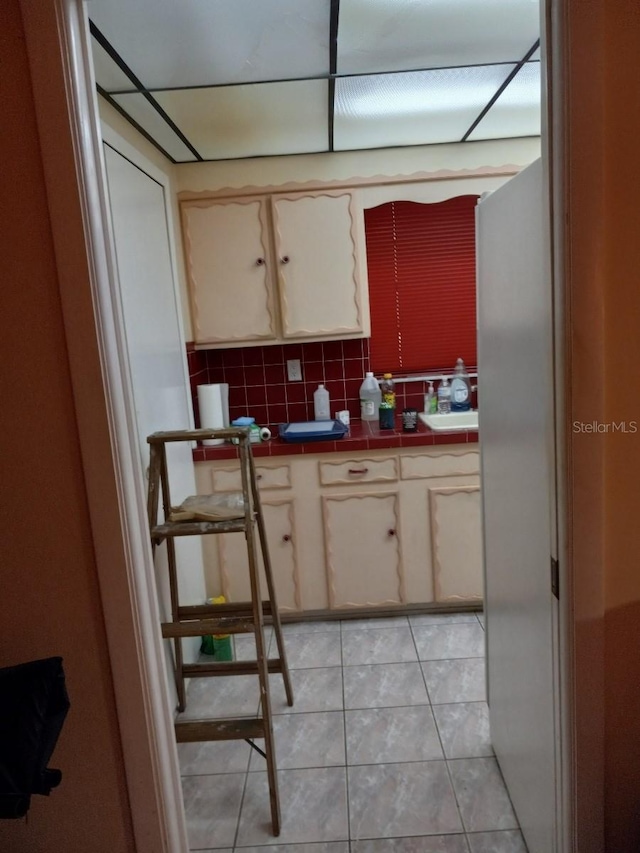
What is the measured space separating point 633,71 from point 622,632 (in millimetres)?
1017

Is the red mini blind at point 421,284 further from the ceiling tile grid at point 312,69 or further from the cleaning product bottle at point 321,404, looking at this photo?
the ceiling tile grid at point 312,69

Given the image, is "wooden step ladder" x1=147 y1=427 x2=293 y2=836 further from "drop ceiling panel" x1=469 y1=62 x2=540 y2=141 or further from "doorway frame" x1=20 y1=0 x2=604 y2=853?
"drop ceiling panel" x1=469 y1=62 x2=540 y2=141

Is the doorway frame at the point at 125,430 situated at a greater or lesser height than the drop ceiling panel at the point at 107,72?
lesser

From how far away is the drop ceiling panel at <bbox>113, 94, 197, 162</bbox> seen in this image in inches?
82.7

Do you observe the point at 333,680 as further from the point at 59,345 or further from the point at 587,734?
the point at 59,345

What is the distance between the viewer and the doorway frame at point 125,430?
103 cm

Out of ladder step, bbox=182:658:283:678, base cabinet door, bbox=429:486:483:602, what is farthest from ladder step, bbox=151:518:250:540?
base cabinet door, bbox=429:486:483:602

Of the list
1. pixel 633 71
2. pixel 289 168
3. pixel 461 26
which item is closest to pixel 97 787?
pixel 633 71

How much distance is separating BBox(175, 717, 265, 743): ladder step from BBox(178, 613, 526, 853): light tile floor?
26cm

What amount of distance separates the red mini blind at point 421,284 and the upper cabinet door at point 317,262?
387 mm

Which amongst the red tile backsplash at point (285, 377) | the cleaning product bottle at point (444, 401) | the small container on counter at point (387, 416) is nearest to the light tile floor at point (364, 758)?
the small container on counter at point (387, 416)

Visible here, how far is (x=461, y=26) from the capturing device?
1.75 metres

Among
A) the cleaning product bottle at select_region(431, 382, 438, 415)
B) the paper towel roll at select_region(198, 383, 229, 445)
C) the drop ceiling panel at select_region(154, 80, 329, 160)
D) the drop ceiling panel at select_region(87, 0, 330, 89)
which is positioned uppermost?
the drop ceiling panel at select_region(154, 80, 329, 160)

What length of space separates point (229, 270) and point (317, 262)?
0.44 meters
